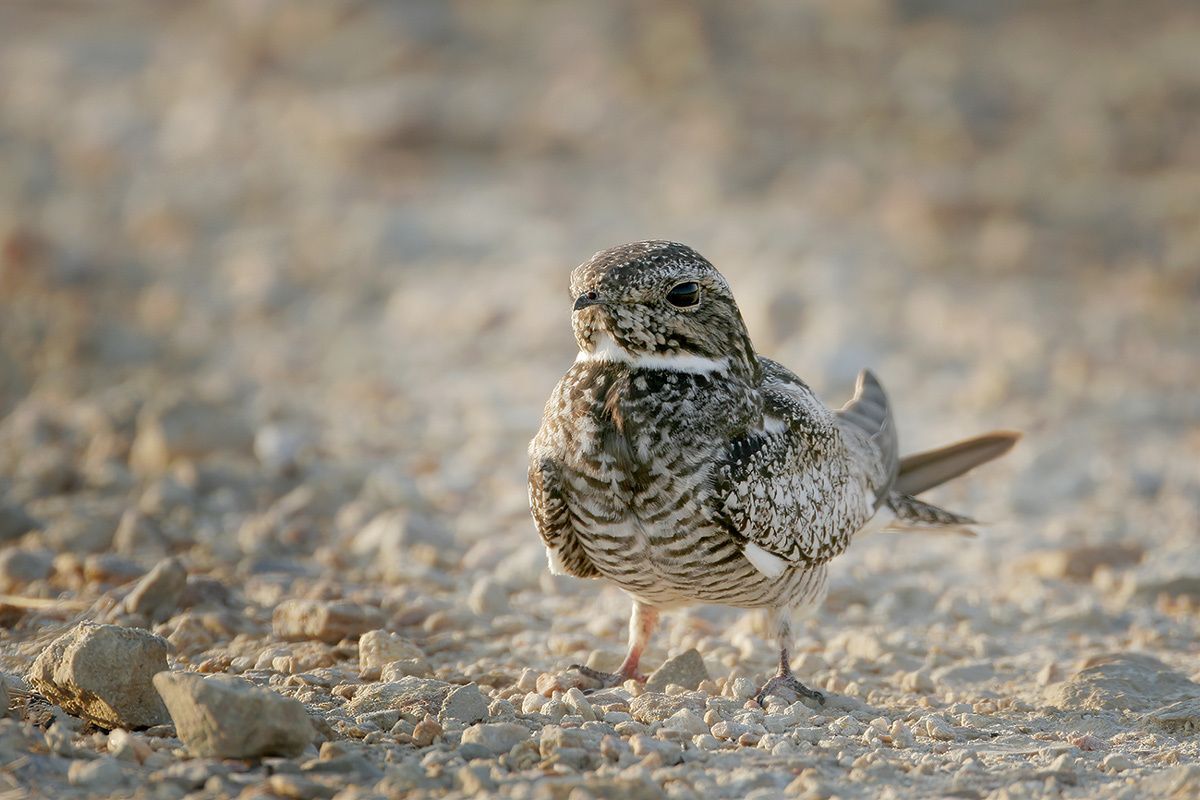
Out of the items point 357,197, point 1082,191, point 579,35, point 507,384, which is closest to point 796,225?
point 1082,191

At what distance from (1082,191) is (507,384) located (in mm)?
4496

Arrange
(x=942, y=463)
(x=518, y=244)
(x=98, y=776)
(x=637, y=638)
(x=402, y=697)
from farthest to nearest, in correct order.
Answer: (x=518, y=244) < (x=942, y=463) < (x=637, y=638) < (x=402, y=697) < (x=98, y=776)

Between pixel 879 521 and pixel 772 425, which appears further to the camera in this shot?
pixel 879 521

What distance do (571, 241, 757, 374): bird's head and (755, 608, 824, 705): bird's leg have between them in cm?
87

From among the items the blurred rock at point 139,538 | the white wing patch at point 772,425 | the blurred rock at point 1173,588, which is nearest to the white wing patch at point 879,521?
the white wing patch at point 772,425

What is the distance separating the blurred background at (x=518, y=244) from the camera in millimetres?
6801

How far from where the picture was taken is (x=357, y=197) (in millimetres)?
11094

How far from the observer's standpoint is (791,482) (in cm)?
460

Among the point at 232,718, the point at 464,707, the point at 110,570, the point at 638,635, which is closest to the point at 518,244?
the point at 110,570

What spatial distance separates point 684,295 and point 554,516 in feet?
2.64

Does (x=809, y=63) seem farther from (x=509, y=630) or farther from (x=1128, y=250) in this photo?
(x=509, y=630)

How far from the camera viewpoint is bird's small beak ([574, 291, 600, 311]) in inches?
169

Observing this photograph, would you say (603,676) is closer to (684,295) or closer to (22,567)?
(684,295)

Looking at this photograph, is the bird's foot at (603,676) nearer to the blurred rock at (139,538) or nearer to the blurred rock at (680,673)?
the blurred rock at (680,673)
